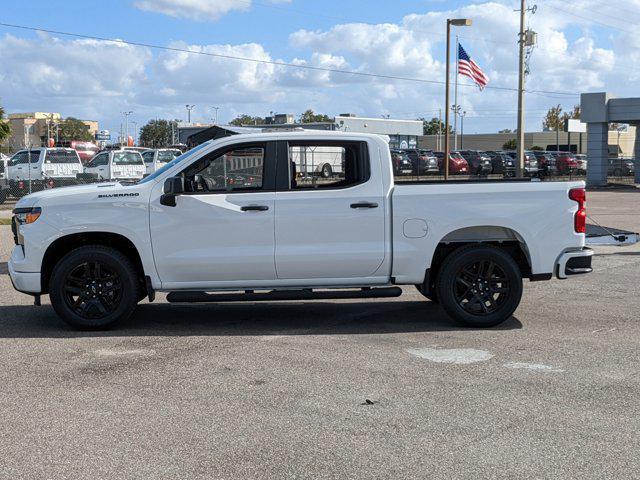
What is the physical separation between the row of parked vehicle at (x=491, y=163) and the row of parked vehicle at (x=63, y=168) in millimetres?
19352

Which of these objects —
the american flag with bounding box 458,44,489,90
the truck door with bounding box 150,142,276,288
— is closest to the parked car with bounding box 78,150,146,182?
the american flag with bounding box 458,44,489,90

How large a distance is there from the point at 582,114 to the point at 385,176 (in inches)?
1397

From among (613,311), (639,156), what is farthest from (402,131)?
(613,311)

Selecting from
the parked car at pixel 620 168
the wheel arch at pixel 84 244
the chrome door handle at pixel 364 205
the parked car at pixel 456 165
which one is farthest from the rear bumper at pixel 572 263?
the parked car at pixel 620 168

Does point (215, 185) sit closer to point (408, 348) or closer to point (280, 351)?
point (280, 351)

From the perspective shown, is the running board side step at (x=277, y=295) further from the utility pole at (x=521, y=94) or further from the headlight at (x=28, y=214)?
the utility pole at (x=521, y=94)

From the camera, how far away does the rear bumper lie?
8109 mm

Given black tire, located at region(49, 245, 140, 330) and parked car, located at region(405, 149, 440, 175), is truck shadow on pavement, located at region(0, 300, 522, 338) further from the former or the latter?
parked car, located at region(405, 149, 440, 175)

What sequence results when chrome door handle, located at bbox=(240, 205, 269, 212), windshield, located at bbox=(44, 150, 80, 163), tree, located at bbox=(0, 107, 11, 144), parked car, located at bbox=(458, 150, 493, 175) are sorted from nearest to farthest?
1. chrome door handle, located at bbox=(240, 205, 269, 212)
2. windshield, located at bbox=(44, 150, 80, 163)
3. tree, located at bbox=(0, 107, 11, 144)
4. parked car, located at bbox=(458, 150, 493, 175)

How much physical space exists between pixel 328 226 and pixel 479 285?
1.65 m

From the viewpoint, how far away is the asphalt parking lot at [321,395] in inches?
182

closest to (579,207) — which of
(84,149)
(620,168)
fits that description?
(84,149)

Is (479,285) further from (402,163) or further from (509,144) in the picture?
(509,144)

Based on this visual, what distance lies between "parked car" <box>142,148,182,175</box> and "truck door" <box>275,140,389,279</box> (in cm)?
2441
